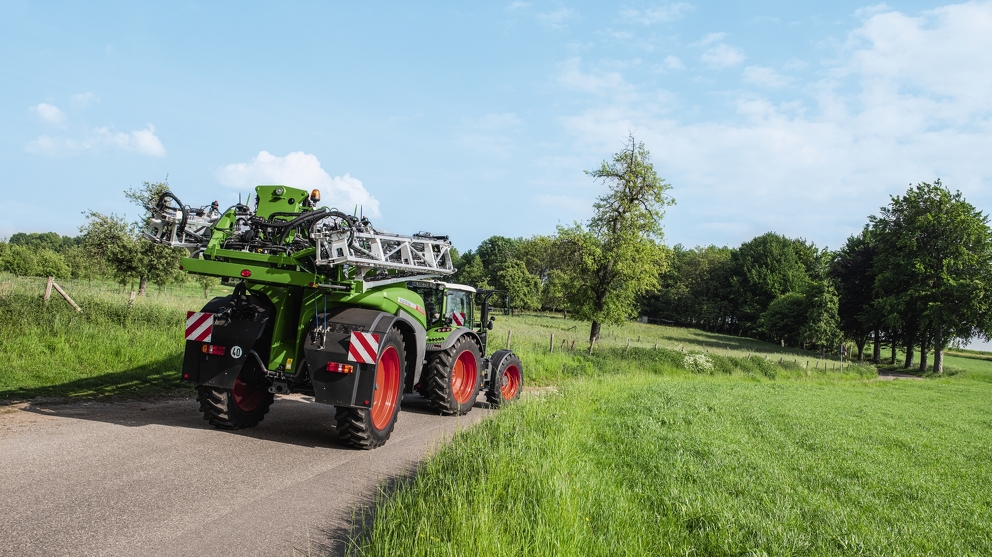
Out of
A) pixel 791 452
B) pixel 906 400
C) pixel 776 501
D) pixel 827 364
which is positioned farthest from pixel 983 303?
pixel 776 501

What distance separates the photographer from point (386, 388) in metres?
8.08

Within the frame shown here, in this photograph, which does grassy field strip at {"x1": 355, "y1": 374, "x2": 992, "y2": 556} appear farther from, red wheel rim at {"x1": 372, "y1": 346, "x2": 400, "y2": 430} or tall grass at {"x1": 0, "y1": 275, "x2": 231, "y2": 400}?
tall grass at {"x1": 0, "y1": 275, "x2": 231, "y2": 400}

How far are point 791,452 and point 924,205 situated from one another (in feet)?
173

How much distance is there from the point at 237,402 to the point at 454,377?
13.5ft

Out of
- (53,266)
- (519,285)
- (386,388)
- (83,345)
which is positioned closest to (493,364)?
(386,388)

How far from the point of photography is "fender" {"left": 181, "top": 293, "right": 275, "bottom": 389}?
7.34 metres

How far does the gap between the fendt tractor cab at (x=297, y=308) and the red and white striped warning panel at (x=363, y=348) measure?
0.01 metres

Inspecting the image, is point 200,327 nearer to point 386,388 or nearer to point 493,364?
point 386,388

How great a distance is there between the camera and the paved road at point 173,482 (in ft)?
13.8

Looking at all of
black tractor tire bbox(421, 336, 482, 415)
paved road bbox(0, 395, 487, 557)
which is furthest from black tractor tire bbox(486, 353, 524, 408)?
paved road bbox(0, 395, 487, 557)

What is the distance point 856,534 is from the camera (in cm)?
492

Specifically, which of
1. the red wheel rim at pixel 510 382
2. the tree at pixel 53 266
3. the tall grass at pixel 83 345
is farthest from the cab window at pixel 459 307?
the tree at pixel 53 266

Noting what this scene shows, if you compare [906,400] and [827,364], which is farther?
[827,364]

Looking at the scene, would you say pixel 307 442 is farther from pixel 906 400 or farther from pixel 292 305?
pixel 906 400
